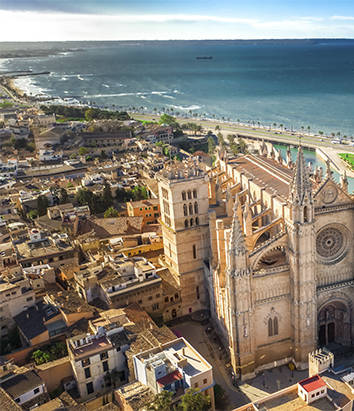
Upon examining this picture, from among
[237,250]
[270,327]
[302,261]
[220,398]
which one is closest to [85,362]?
[220,398]

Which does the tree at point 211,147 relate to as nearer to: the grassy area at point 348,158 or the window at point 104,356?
the grassy area at point 348,158

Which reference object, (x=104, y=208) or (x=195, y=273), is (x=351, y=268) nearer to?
(x=195, y=273)

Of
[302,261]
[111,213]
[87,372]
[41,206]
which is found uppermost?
[302,261]

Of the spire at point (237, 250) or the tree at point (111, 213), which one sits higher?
the spire at point (237, 250)

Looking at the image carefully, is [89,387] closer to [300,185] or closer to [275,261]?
[275,261]

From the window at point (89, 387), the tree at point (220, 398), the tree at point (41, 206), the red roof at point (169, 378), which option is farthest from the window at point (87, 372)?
the tree at point (41, 206)

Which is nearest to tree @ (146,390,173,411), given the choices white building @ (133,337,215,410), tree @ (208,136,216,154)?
white building @ (133,337,215,410)
